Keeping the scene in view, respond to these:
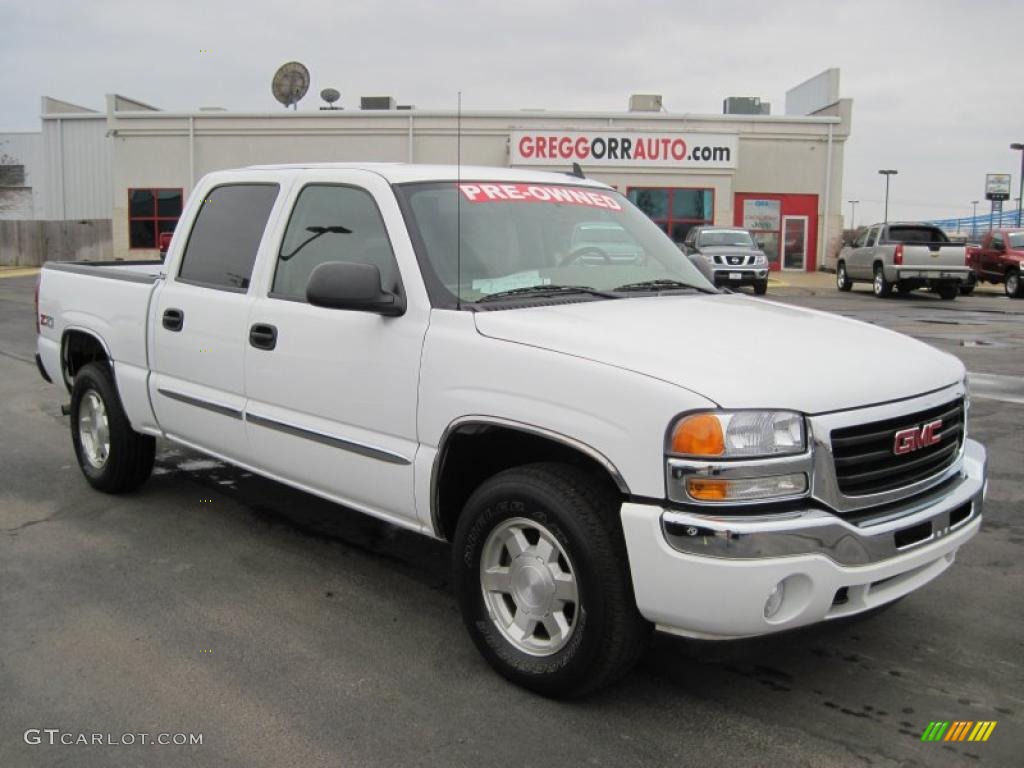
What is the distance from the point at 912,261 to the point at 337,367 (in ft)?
73.9

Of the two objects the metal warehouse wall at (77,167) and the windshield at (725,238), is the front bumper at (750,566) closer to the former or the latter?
the windshield at (725,238)

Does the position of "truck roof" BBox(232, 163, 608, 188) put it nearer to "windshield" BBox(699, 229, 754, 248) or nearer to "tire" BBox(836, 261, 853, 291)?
"windshield" BBox(699, 229, 754, 248)

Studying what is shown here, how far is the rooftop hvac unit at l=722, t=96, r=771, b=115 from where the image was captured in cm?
3709

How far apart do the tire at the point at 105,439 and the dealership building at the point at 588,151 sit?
27921 millimetres

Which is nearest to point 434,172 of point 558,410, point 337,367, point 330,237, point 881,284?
point 330,237

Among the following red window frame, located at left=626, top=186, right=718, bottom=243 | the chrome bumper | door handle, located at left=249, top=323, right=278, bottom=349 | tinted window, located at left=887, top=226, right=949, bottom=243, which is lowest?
the chrome bumper

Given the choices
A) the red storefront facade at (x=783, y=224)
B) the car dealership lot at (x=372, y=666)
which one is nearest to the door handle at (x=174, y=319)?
the car dealership lot at (x=372, y=666)

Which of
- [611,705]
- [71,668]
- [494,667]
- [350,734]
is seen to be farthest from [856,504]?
Result: [71,668]

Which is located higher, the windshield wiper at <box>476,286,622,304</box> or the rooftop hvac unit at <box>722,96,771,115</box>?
the rooftop hvac unit at <box>722,96,771,115</box>

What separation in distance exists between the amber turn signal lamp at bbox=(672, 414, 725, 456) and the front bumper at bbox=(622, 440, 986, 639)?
20 cm

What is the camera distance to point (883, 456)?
128 inches

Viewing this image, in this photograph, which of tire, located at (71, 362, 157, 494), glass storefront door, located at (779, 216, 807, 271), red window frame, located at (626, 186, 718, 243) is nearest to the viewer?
tire, located at (71, 362, 157, 494)

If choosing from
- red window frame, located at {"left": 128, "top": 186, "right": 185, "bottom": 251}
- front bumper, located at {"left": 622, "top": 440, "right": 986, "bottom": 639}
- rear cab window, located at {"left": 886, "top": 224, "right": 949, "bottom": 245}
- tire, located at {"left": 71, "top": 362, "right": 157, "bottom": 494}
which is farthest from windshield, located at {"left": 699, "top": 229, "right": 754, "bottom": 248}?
front bumper, located at {"left": 622, "top": 440, "right": 986, "bottom": 639}

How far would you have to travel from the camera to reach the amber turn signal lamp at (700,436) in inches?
116
